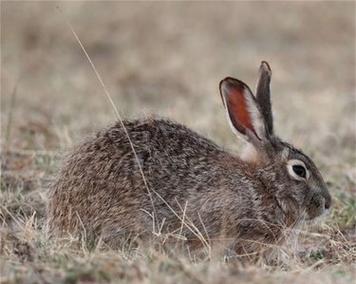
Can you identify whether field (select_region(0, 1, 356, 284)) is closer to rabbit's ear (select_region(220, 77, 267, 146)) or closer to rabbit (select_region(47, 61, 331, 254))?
rabbit (select_region(47, 61, 331, 254))

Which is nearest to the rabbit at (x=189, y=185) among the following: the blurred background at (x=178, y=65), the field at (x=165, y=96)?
the field at (x=165, y=96)

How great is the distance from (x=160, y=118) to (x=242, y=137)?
56cm

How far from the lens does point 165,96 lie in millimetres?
13125

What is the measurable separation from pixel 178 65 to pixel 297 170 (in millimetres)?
8438

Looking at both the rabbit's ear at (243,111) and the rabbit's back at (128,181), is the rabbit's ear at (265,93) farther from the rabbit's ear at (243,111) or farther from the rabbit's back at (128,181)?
the rabbit's back at (128,181)

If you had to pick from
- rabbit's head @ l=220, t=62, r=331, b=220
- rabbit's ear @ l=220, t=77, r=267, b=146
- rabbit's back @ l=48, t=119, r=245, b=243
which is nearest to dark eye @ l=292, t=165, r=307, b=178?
rabbit's head @ l=220, t=62, r=331, b=220

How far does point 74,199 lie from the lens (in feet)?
20.1

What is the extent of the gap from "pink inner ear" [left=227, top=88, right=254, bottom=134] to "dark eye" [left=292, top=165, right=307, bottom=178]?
40 cm

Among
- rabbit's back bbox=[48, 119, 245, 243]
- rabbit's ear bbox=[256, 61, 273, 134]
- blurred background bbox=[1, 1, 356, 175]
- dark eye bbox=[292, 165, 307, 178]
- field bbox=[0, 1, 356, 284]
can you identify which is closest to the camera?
field bbox=[0, 1, 356, 284]

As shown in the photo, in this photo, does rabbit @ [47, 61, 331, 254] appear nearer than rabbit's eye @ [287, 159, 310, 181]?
Yes

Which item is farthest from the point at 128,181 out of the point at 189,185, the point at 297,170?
the point at 297,170

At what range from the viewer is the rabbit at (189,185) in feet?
19.9

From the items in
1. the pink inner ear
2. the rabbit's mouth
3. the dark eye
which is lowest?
the rabbit's mouth

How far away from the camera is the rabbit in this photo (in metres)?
6.08
